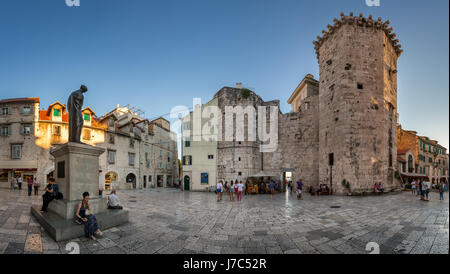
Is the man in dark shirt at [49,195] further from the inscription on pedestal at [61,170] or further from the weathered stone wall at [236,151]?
the weathered stone wall at [236,151]

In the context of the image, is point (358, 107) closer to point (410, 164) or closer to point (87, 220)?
point (410, 164)

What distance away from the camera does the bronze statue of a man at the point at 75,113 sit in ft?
19.5

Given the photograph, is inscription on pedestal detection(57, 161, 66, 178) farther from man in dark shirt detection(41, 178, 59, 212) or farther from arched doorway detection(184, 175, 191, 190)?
arched doorway detection(184, 175, 191, 190)

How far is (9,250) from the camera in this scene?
149 inches

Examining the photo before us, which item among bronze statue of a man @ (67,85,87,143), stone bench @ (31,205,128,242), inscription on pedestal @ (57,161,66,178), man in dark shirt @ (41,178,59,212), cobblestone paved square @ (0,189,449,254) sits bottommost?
cobblestone paved square @ (0,189,449,254)

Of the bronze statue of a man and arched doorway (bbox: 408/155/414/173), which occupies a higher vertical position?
the bronze statue of a man

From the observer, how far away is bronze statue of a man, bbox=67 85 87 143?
593 centimetres

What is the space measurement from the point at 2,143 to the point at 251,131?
26.9m

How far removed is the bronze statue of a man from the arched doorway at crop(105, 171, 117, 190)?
67.1 ft

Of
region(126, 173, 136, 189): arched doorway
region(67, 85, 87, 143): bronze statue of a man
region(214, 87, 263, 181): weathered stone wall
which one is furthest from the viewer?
region(126, 173, 136, 189): arched doorway

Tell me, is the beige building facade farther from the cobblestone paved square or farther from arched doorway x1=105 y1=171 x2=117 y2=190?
the cobblestone paved square

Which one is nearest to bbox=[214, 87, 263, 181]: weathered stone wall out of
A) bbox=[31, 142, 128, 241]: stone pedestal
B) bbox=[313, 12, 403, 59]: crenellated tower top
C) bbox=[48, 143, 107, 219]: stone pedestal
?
bbox=[313, 12, 403, 59]: crenellated tower top

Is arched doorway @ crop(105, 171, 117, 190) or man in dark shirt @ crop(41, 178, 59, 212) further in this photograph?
arched doorway @ crop(105, 171, 117, 190)

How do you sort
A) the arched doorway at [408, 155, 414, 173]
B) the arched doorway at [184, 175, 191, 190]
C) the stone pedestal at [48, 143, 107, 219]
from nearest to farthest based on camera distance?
the stone pedestal at [48, 143, 107, 219]
the arched doorway at [184, 175, 191, 190]
the arched doorway at [408, 155, 414, 173]
